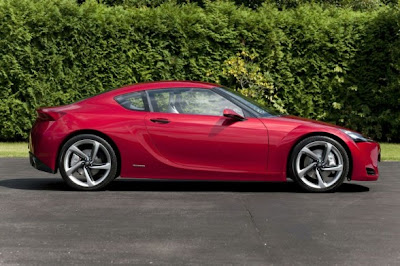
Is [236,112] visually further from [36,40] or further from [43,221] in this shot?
[36,40]

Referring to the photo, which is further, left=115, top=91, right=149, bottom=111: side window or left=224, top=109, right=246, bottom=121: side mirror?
left=115, top=91, right=149, bottom=111: side window

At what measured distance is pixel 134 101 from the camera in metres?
10.3

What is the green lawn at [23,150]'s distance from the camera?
14977 millimetres

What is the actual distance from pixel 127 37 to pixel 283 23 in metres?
3.42

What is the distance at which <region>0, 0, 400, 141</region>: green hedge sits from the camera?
58.3 feet

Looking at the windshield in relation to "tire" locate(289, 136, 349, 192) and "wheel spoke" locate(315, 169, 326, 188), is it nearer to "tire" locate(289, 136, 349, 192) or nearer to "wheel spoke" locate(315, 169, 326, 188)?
"tire" locate(289, 136, 349, 192)

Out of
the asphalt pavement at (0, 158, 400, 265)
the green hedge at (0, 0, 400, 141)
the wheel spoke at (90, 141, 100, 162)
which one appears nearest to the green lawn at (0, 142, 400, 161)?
the green hedge at (0, 0, 400, 141)

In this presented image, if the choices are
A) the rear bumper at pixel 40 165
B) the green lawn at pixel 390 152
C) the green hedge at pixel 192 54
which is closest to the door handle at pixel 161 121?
the rear bumper at pixel 40 165

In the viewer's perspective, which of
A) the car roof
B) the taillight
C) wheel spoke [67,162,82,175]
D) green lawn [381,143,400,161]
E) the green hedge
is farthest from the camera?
the green hedge

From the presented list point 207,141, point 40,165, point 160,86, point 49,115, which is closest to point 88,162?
point 40,165

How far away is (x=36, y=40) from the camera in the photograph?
17.9 meters

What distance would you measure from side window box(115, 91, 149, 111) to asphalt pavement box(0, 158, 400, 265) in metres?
1.04

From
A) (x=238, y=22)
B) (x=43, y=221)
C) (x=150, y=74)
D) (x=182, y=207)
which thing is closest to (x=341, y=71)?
(x=238, y=22)

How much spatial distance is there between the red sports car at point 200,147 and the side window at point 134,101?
9 cm
